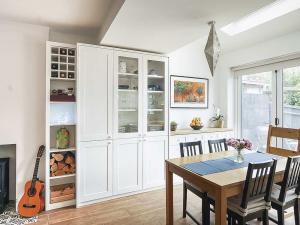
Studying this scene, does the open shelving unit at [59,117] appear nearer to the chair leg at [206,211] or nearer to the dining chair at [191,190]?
the dining chair at [191,190]

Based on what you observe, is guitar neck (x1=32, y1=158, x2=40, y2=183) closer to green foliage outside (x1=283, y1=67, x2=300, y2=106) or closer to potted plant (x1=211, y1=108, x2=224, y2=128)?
potted plant (x1=211, y1=108, x2=224, y2=128)

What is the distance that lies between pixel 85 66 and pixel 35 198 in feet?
6.26

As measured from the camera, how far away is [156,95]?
3502 mm

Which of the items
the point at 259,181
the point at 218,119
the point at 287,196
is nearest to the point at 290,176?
the point at 287,196

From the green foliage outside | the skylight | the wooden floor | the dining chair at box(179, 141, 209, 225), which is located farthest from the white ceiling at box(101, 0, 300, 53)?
the wooden floor

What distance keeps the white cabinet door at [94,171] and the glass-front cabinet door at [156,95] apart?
835 millimetres

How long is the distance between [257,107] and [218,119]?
0.80 meters

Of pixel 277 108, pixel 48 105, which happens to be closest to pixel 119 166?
pixel 48 105

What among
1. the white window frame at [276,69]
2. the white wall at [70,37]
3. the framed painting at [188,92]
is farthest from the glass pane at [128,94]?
the white window frame at [276,69]

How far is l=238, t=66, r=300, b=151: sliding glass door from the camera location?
11.0 feet

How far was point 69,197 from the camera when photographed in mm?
2828

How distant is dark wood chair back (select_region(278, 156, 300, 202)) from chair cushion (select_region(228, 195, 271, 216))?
192 mm

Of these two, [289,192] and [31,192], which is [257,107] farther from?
[31,192]

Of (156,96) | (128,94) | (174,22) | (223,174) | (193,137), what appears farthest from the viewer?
(193,137)
